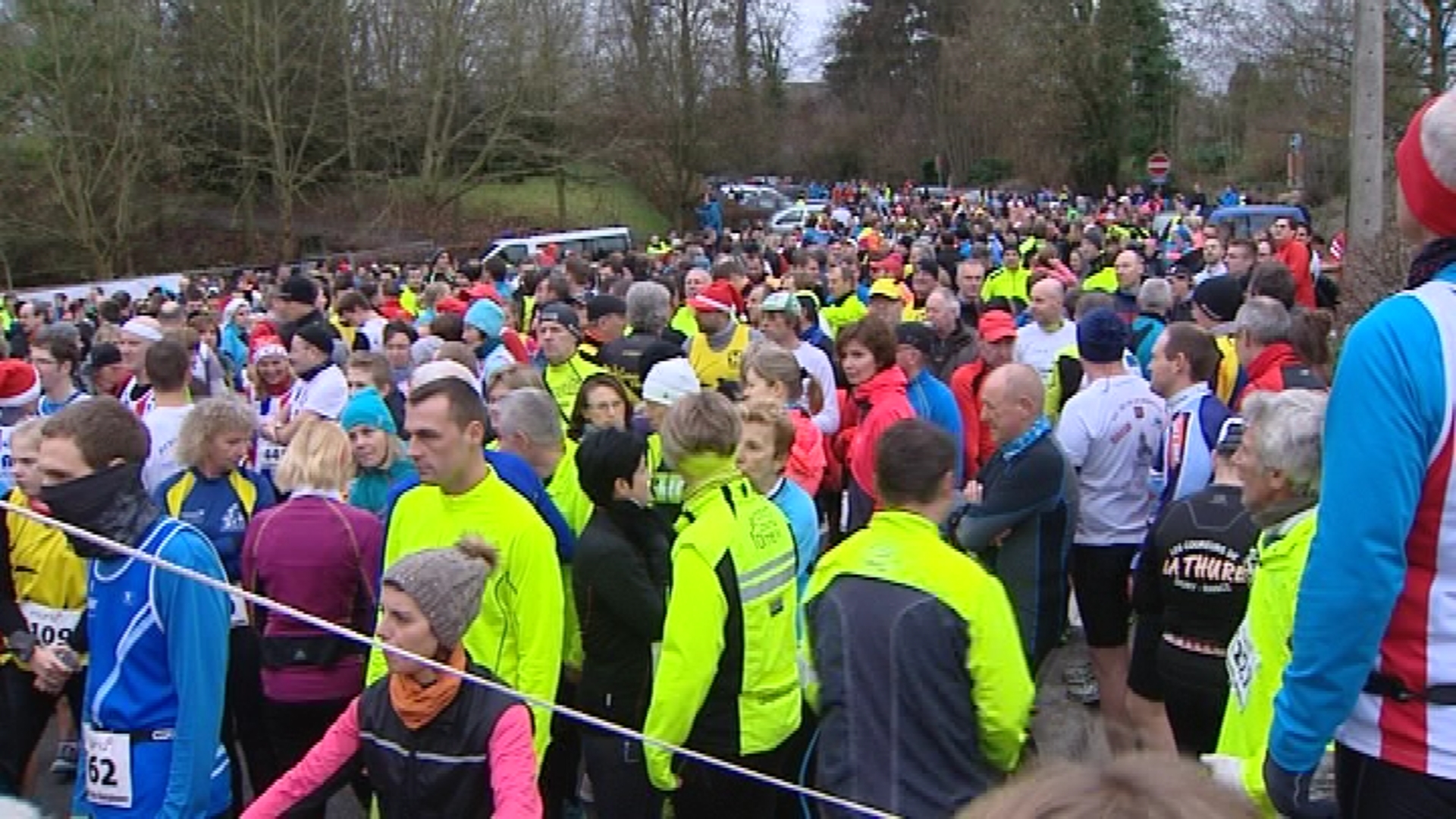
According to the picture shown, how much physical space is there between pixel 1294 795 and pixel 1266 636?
0.76m

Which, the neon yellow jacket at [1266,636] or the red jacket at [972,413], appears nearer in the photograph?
the neon yellow jacket at [1266,636]

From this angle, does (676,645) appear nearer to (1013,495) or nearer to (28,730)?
(1013,495)

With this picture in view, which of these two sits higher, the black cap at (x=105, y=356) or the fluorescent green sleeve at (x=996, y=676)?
the black cap at (x=105, y=356)

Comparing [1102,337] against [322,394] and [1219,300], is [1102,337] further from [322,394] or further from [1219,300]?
[322,394]

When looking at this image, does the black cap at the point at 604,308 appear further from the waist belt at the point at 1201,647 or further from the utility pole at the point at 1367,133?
the utility pole at the point at 1367,133

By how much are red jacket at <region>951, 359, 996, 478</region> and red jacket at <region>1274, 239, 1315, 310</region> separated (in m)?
6.52

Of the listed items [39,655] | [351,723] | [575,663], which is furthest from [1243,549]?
[39,655]

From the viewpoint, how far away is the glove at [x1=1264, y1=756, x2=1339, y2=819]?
8.07 ft

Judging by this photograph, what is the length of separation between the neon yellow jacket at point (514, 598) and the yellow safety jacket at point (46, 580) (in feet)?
5.24

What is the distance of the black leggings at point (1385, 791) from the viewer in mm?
2377

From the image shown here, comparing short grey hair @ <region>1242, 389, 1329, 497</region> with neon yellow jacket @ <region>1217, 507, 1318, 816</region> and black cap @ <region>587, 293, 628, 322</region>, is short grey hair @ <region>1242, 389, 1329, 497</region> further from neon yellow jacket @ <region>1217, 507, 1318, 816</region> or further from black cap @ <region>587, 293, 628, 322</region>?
black cap @ <region>587, 293, 628, 322</region>

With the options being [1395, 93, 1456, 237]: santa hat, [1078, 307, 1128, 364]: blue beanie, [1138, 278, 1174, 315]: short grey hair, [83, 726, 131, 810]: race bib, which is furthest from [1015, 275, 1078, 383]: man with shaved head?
[1395, 93, 1456, 237]: santa hat

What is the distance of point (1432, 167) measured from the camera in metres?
2.35

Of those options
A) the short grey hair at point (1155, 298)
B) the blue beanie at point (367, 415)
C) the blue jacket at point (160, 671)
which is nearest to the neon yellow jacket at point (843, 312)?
the short grey hair at point (1155, 298)
